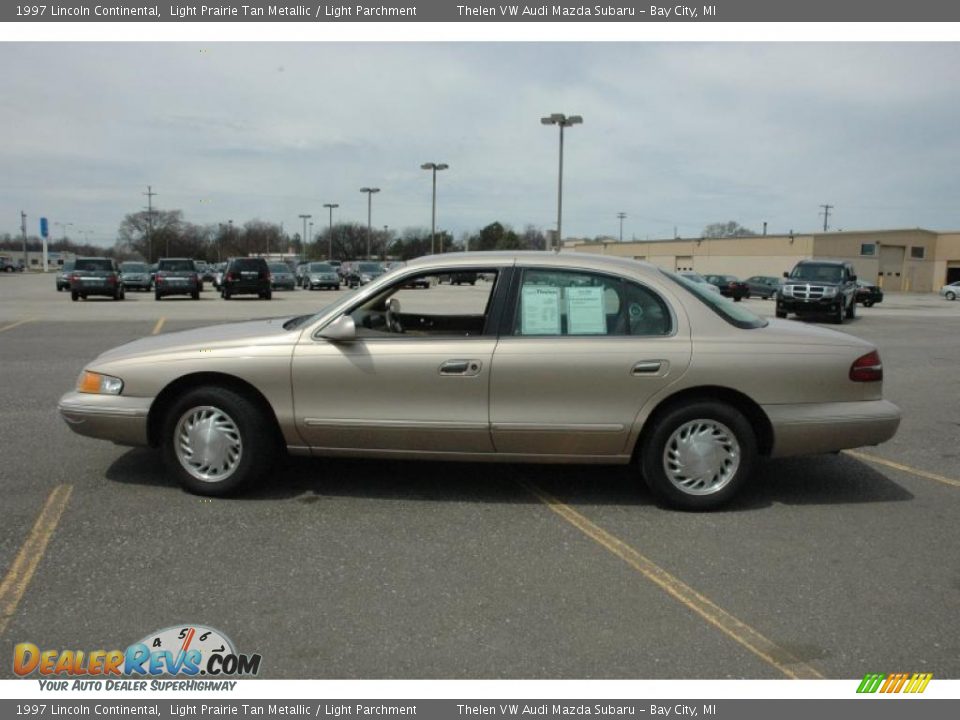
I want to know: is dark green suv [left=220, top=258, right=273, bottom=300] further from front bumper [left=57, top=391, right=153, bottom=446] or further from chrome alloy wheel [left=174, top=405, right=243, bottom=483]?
chrome alloy wheel [left=174, top=405, right=243, bottom=483]

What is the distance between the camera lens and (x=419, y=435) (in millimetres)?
4723

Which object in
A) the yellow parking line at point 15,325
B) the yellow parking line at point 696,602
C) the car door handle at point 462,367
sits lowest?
the yellow parking line at point 696,602

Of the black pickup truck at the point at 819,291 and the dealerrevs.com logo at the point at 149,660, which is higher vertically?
the black pickup truck at the point at 819,291

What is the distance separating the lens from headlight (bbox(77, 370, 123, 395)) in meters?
4.93

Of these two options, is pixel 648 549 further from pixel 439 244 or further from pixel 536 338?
pixel 439 244

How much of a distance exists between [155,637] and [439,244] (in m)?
70.0

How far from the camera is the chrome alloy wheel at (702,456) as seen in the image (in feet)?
15.4

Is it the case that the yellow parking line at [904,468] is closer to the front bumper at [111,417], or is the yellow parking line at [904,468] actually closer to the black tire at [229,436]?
the black tire at [229,436]

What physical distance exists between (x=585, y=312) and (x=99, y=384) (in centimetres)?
319

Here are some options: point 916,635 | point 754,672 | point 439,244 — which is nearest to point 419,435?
point 754,672

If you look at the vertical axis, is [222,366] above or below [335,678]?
above

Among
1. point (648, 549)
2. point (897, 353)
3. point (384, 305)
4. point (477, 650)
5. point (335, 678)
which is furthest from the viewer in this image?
point (897, 353)

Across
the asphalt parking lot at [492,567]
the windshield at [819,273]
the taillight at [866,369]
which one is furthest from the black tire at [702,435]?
the windshield at [819,273]

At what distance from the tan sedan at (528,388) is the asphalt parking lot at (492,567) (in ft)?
1.24
